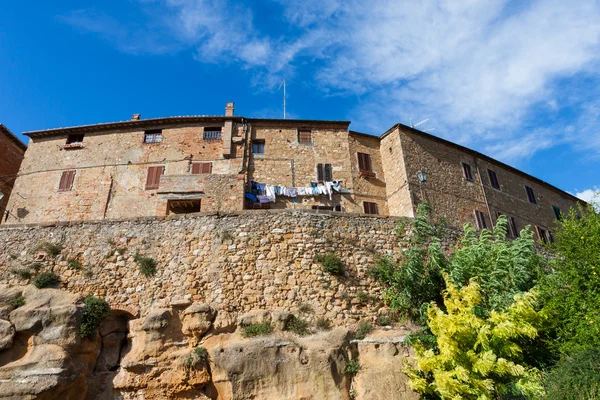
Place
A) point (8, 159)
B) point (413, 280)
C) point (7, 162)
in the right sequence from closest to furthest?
1. point (413, 280)
2. point (7, 162)
3. point (8, 159)

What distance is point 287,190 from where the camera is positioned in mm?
24469

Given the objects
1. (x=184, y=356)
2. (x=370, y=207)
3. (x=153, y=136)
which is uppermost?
(x=153, y=136)

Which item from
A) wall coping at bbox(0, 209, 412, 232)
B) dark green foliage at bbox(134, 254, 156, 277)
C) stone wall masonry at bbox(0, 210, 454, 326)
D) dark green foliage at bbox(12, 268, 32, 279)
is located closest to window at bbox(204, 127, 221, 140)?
wall coping at bbox(0, 209, 412, 232)

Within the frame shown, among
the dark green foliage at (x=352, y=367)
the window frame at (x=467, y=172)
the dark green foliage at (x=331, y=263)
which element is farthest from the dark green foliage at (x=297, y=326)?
the window frame at (x=467, y=172)

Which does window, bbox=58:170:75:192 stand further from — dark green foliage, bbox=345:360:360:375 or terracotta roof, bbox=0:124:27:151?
dark green foliage, bbox=345:360:360:375

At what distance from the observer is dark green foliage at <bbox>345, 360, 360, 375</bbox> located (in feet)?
43.1

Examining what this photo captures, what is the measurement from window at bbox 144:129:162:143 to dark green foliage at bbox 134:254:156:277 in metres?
12.0

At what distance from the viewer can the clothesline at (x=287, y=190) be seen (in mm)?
23862

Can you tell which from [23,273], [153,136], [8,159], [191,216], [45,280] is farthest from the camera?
[8,159]

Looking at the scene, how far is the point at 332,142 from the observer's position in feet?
86.8

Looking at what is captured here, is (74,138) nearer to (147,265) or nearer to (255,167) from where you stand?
(255,167)

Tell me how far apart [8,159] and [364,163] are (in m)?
23.3

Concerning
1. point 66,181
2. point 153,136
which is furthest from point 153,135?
point 66,181

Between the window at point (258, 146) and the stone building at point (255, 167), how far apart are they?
7 cm
